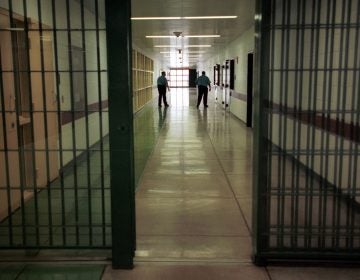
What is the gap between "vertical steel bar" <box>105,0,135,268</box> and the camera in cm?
352

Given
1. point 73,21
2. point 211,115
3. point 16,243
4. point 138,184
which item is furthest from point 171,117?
point 16,243

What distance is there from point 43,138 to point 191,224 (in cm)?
287

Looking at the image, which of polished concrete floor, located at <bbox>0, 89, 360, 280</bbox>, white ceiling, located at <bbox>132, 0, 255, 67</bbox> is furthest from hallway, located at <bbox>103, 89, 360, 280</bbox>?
white ceiling, located at <bbox>132, 0, 255, 67</bbox>

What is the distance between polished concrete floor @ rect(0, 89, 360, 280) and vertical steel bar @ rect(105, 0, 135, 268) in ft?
0.92

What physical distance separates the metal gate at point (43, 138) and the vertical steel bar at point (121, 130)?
127 mm

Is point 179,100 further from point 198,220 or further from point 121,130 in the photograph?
point 121,130

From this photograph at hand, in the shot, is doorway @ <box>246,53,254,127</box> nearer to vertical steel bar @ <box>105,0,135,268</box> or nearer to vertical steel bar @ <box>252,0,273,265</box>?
vertical steel bar @ <box>252,0,273,265</box>

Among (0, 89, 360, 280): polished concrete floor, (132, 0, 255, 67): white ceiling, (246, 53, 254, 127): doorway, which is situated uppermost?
(132, 0, 255, 67): white ceiling

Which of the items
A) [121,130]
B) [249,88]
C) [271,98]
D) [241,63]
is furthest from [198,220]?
[241,63]

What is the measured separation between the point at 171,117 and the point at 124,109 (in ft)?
41.7

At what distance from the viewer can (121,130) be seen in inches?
144

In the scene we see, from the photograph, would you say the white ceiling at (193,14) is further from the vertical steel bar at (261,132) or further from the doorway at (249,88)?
the vertical steel bar at (261,132)

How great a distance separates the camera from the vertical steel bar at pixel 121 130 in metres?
3.52

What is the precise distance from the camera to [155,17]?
401 inches
